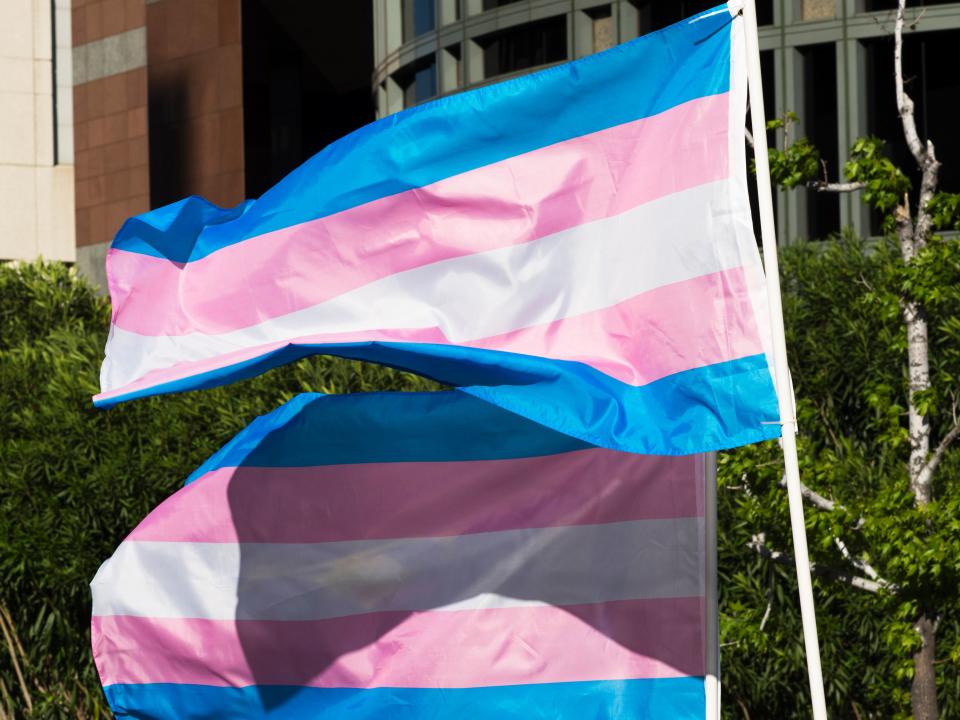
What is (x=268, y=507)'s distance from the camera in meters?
5.46

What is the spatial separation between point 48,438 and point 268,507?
661cm

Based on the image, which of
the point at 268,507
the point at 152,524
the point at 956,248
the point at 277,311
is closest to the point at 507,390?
the point at 277,311

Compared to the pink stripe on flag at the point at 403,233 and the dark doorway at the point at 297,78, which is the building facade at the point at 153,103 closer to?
the dark doorway at the point at 297,78

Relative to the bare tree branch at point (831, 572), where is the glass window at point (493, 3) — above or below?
above

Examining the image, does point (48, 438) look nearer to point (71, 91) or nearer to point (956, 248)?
point (956, 248)

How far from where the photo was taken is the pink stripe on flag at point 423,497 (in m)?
4.88

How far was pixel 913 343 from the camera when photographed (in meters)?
6.20

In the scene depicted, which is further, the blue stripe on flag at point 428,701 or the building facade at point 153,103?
the building facade at point 153,103

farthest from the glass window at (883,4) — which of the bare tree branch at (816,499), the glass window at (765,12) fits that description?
the bare tree branch at (816,499)

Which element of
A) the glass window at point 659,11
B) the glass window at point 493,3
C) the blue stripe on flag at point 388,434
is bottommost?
the blue stripe on flag at point 388,434

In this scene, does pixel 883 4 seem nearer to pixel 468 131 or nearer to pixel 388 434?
pixel 468 131

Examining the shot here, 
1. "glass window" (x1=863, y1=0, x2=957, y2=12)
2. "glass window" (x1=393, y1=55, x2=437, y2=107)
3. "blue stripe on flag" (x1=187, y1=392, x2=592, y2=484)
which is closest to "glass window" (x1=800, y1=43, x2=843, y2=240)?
"glass window" (x1=863, y1=0, x2=957, y2=12)

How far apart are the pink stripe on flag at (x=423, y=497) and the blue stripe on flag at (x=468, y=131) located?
3.07 feet

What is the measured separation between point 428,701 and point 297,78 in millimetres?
25276
